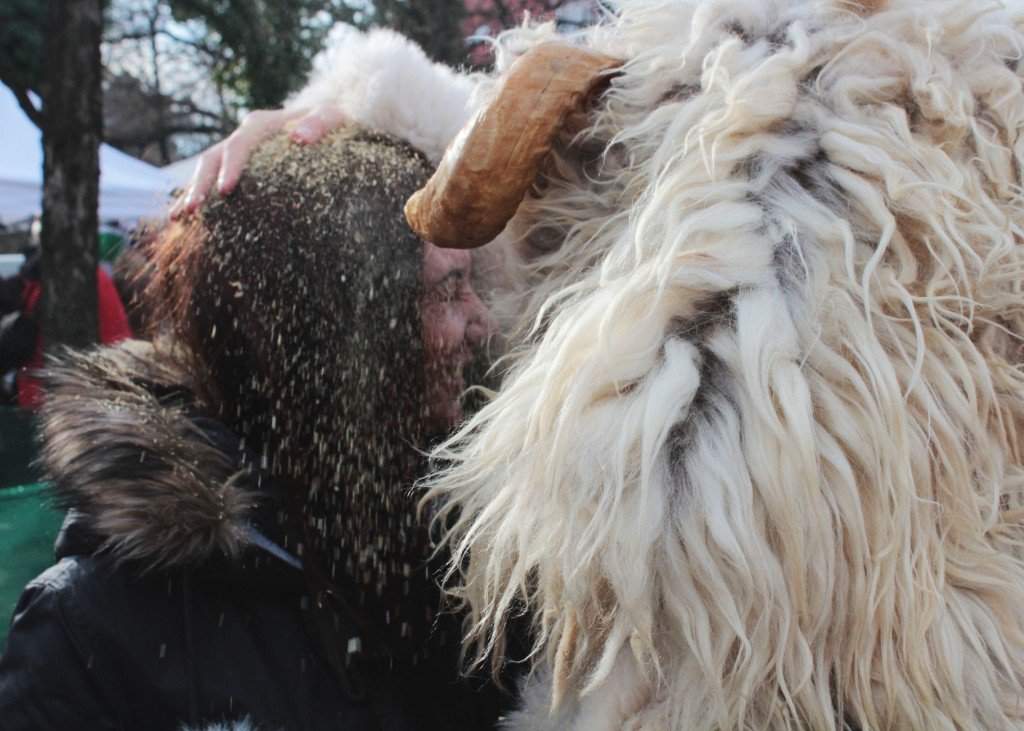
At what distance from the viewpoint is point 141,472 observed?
148 centimetres

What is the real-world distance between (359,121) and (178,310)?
0.46m

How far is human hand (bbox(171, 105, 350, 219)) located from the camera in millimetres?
1613

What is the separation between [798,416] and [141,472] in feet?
3.45

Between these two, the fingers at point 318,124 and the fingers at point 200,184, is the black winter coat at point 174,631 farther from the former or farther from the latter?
the fingers at point 318,124

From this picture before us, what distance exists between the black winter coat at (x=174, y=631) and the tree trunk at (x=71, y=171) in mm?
3471

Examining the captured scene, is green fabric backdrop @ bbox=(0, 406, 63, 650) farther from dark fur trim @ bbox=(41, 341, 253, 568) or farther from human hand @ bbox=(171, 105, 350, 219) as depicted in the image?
human hand @ bbox=(171, 105, 350, 219)

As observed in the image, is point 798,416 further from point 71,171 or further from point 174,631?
point 71,171

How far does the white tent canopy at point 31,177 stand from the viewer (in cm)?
809

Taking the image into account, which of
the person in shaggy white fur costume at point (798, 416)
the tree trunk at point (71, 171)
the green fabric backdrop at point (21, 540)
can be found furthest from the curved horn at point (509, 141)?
the tree trunk at point (71, 171)

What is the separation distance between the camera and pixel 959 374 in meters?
0.94

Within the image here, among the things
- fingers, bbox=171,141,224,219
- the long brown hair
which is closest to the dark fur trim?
the long brown hair

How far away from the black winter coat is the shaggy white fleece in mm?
632

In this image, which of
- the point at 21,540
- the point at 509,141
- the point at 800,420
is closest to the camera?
the point at 800,420

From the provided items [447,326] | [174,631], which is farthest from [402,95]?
[174,631]
